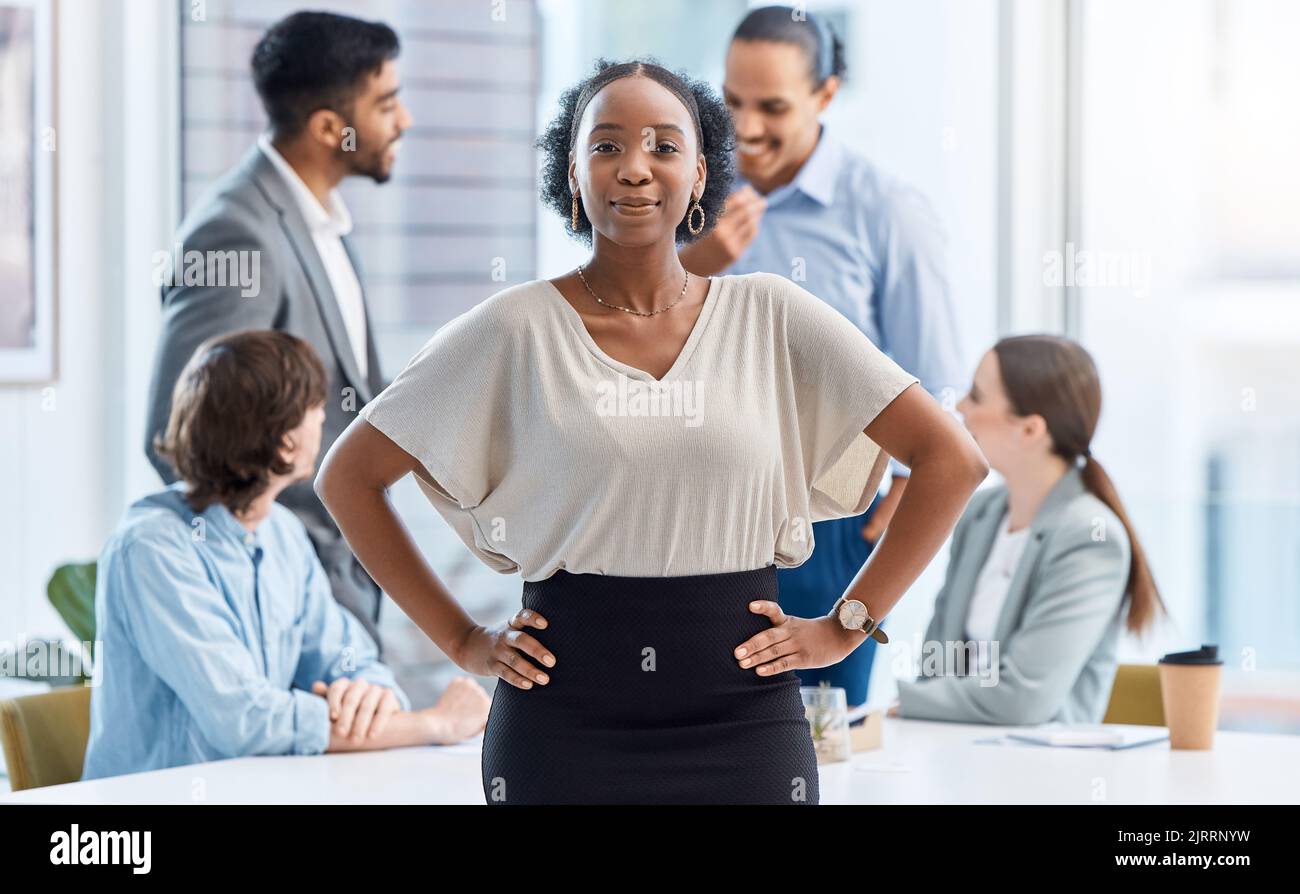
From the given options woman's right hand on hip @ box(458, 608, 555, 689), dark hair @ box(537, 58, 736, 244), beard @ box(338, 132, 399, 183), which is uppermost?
beard @ box(338, 132, 399, 183)

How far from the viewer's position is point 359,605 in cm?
332

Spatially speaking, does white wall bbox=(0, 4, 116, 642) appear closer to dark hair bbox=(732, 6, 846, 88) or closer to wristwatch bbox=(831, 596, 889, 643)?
dark hair bbox=(732, 6, 846, 88)

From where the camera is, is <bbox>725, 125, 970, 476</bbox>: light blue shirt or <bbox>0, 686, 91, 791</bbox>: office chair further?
<bbox>725, 125, 970, 476</bbox>: light blue shirt

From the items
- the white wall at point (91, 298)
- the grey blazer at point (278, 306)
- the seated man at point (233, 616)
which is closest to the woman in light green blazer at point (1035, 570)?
the seated man at point (233, 616)

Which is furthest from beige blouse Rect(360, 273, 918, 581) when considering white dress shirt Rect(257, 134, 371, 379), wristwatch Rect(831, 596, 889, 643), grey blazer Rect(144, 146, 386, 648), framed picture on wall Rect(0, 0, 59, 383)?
framed picture on wall Rect(0, 0, 59, 383)

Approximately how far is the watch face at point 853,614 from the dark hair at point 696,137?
1.44 feet

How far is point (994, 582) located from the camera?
9.83ft

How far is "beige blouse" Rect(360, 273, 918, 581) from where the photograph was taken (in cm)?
143

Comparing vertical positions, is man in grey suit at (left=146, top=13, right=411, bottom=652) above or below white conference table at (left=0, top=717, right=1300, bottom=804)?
above

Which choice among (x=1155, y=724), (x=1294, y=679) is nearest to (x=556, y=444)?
(x=1155, y=724)

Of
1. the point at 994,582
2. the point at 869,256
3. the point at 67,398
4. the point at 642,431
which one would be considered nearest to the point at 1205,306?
the point at 869,256

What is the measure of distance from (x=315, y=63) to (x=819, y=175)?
1.15m

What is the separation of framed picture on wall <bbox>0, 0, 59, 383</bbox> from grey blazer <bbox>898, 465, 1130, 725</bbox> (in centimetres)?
232
